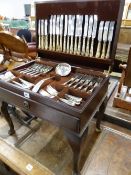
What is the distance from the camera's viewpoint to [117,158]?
1040mm

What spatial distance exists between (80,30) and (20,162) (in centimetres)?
101

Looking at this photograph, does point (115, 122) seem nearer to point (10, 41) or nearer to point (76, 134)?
point (76, 134)

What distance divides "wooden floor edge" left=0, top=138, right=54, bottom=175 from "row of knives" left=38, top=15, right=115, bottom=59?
32.9 inches

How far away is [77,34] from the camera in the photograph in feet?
3.74

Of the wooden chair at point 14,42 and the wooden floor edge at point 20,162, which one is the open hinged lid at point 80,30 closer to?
the wooden chair at point 14,42

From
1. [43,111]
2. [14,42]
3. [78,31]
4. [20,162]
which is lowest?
[20,162]

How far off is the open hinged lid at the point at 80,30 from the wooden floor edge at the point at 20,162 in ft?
2.59

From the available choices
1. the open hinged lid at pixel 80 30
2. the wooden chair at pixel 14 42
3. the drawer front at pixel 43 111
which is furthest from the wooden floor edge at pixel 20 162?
the wooden chair at pixel 14 42

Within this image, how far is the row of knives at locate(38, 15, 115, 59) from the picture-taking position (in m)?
1.05

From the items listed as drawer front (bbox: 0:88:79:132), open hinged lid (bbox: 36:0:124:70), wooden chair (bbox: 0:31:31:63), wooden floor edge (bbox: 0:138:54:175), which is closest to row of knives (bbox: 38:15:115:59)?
open hinged lid (bbox: 36:0:124:70)

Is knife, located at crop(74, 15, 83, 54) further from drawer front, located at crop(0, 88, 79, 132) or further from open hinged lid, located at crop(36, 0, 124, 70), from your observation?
drawer front, located at crop(0, 88, 79, 132)

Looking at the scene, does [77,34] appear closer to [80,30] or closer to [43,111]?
[80,30]

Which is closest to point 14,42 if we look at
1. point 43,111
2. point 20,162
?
point 43,111

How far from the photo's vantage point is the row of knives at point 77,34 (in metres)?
1.05
